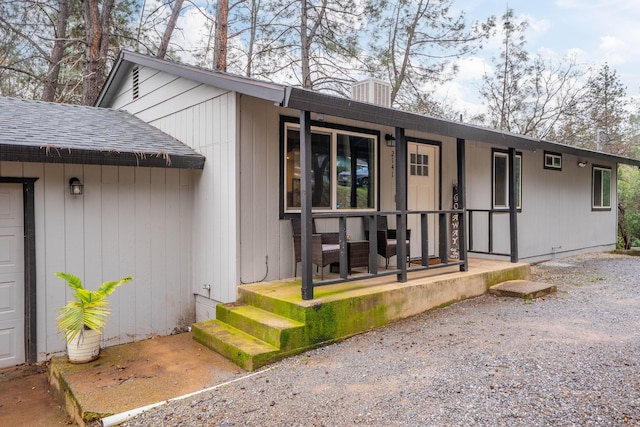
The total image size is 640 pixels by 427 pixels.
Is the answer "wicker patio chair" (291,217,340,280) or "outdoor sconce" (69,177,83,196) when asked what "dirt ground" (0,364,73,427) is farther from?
"wicker patio chair" (291,217,340,280)

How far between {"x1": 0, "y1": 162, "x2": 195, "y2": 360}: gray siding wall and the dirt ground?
0.32m

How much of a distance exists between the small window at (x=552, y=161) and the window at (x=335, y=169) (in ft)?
17.2

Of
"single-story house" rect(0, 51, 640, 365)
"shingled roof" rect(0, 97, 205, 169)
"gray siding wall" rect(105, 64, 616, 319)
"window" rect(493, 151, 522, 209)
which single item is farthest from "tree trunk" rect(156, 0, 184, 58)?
"window" rect(493, 151, 522, 209)

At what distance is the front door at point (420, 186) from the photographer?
22.8 ft

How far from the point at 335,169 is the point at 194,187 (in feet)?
6.15

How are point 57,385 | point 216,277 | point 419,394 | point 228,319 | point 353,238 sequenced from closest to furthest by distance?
1. point 419,394
2. point 57,385
3. point 228,319
4. point 216,277
5. point 353,238

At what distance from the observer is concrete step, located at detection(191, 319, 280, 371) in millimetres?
3779

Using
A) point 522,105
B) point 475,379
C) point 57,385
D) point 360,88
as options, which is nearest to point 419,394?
point 475,379

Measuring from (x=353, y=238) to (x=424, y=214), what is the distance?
1.20 metres

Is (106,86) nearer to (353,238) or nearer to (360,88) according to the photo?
(360,88)

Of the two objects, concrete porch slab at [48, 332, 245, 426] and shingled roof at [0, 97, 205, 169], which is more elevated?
→ shingled roof at [0, 97, 205, 169]

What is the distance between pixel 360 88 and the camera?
257 inches

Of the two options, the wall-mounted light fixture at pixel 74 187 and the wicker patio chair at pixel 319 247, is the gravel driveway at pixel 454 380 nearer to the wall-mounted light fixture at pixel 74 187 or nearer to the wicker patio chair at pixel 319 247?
the wicker patio chair at pixel 319 247

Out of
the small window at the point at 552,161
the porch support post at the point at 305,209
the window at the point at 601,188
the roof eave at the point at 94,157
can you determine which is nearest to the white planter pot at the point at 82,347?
the roof eave at the point at 94,157
